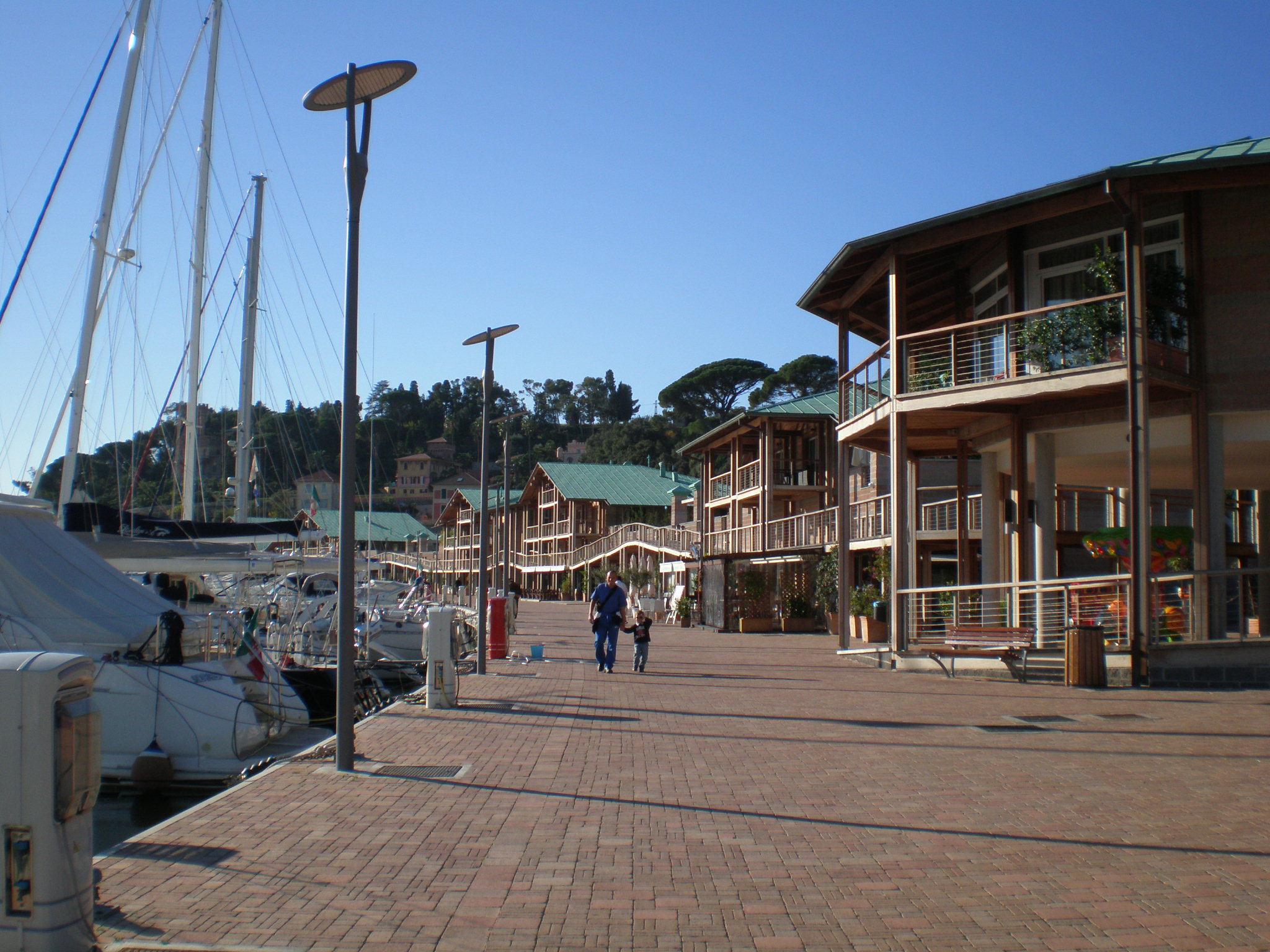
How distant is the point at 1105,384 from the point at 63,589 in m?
14.6

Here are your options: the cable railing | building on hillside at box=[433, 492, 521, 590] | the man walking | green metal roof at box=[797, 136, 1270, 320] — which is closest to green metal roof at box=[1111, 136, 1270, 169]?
green metal roof at box=[797, 136, 1270, 320]

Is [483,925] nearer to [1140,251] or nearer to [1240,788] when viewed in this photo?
[1240,788]

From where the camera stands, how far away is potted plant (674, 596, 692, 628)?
136ft

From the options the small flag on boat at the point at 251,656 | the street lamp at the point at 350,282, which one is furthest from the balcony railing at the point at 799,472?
the street lamp at the point at 350,282

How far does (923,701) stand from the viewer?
1434 centimetres

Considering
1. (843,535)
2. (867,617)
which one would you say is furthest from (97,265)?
(867,617)

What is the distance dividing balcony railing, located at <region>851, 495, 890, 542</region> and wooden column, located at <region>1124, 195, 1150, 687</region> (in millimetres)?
12057

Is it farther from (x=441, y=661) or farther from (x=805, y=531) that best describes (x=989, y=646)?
(x=805, y=531)

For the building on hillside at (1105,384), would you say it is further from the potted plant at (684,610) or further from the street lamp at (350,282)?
the potted plant at (684,610)

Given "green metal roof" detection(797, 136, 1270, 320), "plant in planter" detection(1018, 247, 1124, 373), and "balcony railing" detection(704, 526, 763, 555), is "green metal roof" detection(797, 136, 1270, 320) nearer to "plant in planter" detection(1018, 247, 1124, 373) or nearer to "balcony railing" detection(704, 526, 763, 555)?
"plant in planter" detection(1018, 247, 1124, 373)

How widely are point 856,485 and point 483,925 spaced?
38.2 metres

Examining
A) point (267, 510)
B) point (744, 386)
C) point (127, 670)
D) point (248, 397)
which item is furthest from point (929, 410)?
point (744, 386)

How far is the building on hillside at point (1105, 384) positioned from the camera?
15.9 m

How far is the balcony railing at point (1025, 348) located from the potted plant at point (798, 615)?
16.0m
